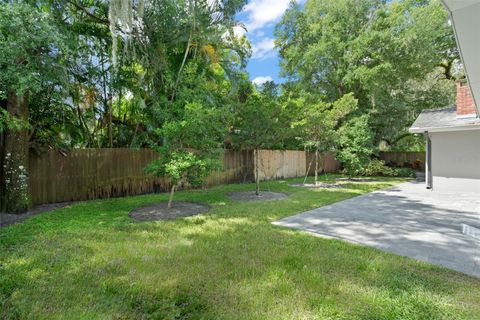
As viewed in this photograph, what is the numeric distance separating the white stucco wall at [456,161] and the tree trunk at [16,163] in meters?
12.0

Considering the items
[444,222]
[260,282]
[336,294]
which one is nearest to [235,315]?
[260,282]

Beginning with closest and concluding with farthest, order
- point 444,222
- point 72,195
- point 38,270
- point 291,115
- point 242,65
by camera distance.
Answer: point 38,270 < point 444,222 < point 72,195 < point 291,115 < point 242,65

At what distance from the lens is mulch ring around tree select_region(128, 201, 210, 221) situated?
5.25 m

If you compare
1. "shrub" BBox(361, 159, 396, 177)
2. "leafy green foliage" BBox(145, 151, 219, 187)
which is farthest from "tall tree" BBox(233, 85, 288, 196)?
"shrub" BBox(361, 159, 396, 177)

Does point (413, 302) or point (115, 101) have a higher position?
point (115, 101)

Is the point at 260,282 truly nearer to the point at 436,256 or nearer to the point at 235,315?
the point at 235,315

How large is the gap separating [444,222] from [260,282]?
4.49 meters

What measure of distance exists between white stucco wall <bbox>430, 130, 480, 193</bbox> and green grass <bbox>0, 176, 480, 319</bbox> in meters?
7.44

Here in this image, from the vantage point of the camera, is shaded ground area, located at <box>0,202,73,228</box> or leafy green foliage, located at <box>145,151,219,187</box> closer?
shaded ground area, located at <box>0,202,73,228</box>

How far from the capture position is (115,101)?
348 inches

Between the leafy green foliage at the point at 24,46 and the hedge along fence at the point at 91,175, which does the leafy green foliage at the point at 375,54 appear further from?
the leafy green foliage at the point at 24,46

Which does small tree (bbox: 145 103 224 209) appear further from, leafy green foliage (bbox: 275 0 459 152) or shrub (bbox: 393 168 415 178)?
shrub (bbox: 393 168 415 178)

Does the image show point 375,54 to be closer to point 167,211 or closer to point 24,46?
point 167,211

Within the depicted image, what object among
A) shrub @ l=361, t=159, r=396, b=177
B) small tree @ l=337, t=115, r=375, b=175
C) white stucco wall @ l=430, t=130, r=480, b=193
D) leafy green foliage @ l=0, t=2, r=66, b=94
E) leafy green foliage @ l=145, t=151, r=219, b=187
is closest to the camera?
leafy green foliage @ l=0, t=2, r=66, b=94
